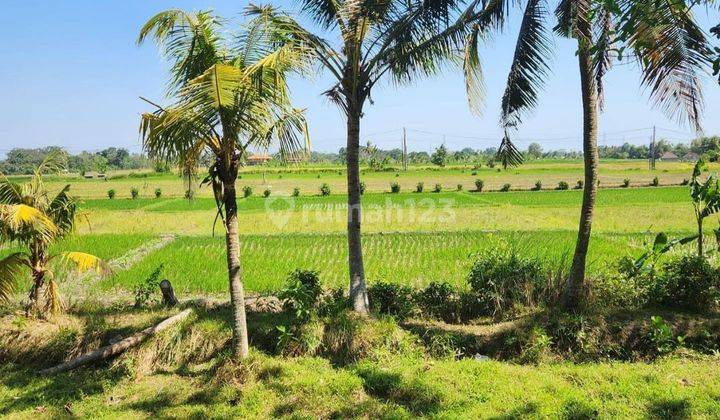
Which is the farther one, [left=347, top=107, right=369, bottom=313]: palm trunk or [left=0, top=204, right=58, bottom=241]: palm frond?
[left=347, top=107, right=369, bottom=313]: palm trunk

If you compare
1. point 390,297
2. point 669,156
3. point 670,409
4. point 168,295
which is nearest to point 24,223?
point 168,295

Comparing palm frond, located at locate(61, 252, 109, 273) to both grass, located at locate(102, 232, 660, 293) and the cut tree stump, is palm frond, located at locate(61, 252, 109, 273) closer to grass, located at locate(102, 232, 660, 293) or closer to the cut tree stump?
the cut tree stump

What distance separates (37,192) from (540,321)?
6.91m

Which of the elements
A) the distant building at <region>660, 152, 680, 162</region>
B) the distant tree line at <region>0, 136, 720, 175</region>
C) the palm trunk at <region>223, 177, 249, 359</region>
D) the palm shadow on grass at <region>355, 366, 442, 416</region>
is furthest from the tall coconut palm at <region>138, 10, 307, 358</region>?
the distant building at <region>660, 152, 680, 162</region>

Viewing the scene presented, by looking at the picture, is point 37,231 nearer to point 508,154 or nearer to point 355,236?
point 355,236

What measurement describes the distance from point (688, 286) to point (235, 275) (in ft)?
18.9

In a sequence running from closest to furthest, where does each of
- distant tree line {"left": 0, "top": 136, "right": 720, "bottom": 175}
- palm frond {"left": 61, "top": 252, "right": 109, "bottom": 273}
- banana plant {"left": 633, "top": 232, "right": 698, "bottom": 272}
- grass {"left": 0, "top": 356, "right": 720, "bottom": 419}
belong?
grass {"left": 0, "top": 356, "right": 720, "bottom": 419} < banana plant {"left": 633, "top": 232, "right": 698, "bottom": 272} < palm frond {"left": 61, "top": 252, "right": 109, "bottom": 273} < distant tree line {"left": 0, "top": 136, "right": 720, "bottom": 175}

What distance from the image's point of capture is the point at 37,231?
18.8 feet

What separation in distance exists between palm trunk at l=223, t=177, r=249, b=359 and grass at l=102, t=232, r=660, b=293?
3016 millimetres

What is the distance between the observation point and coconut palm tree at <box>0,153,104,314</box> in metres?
5.57

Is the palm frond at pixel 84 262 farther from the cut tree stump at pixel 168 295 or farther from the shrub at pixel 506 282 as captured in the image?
the shrub at pixel 506 282

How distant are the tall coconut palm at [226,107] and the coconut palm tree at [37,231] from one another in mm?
2254

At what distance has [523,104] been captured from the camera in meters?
5.74

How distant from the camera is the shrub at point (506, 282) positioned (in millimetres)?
6316
